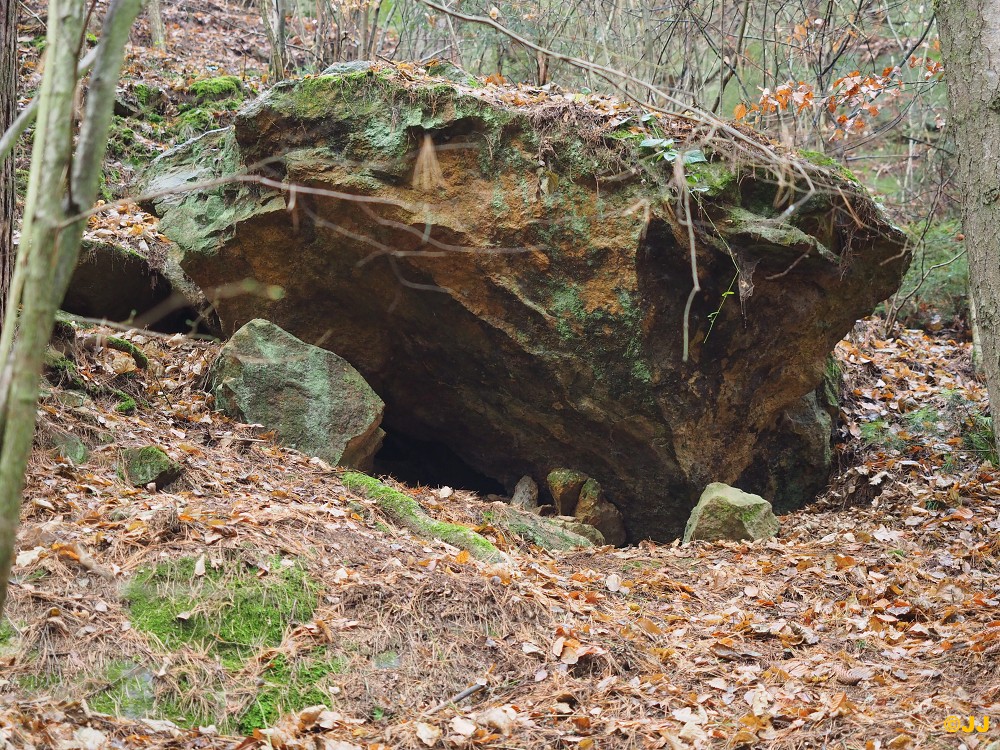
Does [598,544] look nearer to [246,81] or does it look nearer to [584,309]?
[584,309]

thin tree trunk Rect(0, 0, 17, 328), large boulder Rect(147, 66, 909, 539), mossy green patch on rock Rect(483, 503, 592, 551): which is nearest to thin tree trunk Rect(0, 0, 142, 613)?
thin tree trunk Rect(0, 0, 17, 328)

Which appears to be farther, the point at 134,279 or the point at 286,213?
the point at 134,279

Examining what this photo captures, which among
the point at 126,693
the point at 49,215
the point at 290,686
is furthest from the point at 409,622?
the point at 49,215

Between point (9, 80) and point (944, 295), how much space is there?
34.1 feet

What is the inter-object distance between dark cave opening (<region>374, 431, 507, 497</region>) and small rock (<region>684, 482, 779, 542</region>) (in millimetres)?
2333

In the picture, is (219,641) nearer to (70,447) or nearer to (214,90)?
(70,447)

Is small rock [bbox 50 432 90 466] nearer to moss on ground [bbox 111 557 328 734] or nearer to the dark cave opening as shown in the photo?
moss on ground [bbox 111 557 328 734]

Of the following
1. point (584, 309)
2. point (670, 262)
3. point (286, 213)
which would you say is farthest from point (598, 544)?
point (286, 213)

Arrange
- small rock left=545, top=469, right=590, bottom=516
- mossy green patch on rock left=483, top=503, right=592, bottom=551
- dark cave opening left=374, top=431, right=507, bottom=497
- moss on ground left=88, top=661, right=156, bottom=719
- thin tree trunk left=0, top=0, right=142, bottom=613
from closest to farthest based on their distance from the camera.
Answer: thin tree trunk left=0, top=0, right=142, bottom=613
moss on ground left=88, top=661, right=156, bottom=719
mossy green patch on rock left=483, top=503, right=592, bottom=551
small rock left=545, top=469, right=590, bottom=516
dark cave opening left=374, top=431, right=507, bottom=497

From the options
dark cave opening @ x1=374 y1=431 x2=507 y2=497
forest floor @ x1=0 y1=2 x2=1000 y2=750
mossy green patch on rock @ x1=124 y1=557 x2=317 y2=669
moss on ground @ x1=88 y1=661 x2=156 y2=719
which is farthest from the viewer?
dark cave opening @ x1=374 y1=431 x2=507 y2=497

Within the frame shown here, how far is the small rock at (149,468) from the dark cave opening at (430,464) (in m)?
3.22

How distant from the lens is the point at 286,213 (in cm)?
646

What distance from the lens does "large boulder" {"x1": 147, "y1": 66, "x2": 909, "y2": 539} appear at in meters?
6.09

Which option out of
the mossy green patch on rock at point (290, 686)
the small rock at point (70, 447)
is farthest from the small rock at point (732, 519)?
the small rock at point (70, 447)
